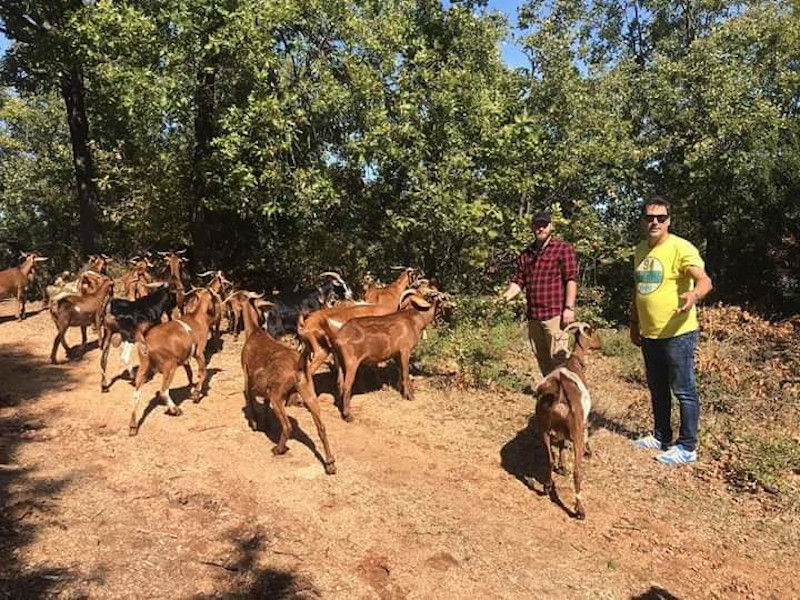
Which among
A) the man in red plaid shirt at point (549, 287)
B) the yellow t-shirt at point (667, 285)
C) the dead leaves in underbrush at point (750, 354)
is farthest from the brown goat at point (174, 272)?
the dead leaves in underbrush at point (750, 354)

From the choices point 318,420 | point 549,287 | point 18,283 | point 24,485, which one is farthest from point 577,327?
point 18,283

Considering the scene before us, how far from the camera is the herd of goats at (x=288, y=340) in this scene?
252 inches

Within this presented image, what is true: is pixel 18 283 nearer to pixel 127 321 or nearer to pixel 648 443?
pixel 127 321

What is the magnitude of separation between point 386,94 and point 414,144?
1138mm

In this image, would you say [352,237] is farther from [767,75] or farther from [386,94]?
[767,75]

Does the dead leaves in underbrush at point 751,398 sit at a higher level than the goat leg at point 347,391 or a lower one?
lower

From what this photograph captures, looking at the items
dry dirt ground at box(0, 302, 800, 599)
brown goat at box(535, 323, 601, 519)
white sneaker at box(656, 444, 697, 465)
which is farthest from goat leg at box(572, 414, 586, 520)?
white sneaker at box(656, 444, 697, 465)

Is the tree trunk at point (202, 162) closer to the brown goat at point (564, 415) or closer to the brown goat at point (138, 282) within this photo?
the brown goat at point (138, 282)

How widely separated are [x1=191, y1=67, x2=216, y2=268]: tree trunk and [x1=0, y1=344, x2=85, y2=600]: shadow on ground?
19.8 feet

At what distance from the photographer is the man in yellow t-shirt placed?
21.7 ft

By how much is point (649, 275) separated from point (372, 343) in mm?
3656

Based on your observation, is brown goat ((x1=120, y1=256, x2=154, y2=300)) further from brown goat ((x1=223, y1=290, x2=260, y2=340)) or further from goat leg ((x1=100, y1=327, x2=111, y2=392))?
goat leg ((x1=100, y1=327, x2=111, y2=392))

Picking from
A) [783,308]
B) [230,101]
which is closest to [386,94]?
[230,101]

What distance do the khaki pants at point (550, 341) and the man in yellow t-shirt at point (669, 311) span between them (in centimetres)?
95
